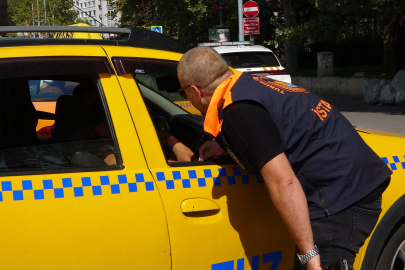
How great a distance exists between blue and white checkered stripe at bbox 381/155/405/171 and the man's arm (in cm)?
79

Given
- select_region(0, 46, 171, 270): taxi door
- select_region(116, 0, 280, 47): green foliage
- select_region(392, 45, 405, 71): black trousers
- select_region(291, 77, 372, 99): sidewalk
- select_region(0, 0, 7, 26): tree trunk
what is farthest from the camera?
select_region(116, 0, 280, 47): green foliage

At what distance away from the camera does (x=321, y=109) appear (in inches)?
90.3

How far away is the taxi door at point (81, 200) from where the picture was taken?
6.77 feet

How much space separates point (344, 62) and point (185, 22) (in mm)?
9447

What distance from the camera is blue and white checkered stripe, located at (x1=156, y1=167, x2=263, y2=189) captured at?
2.34 m

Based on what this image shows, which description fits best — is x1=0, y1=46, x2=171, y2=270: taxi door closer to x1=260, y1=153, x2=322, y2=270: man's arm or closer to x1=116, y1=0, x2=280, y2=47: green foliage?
x1=260, y1=153, x2=322, y2=270: man's arm

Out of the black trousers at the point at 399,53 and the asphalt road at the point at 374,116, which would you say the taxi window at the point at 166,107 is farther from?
the black trousers at the point at 399,53

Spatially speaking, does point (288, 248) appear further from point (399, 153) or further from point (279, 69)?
point (279, 69)

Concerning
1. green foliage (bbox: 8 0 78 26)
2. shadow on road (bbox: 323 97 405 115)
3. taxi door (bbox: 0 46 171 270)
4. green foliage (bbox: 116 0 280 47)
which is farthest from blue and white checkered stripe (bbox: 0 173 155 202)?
green foliage (bbox: 8 0 78 26)

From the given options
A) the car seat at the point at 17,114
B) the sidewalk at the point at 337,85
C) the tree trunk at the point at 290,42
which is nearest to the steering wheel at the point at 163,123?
the car seat at the point at 17,114

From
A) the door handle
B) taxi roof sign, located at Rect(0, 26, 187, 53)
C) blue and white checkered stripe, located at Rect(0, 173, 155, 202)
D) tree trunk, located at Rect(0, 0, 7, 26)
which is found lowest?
the door handle

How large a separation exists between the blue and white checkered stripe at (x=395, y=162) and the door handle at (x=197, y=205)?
970mm

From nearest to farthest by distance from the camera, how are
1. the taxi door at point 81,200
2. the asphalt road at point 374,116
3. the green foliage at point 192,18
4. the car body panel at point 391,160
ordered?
the taxi door at point 81,200 → the car body panel at point 391,160 → the asphalt road at point 374,116 → the green foliage at point 192,18

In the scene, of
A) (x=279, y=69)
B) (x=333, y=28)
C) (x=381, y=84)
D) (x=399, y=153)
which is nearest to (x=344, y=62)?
(x=333, y=28)
